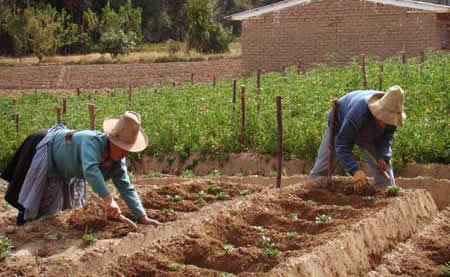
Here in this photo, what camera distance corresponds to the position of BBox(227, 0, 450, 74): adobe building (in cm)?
2425

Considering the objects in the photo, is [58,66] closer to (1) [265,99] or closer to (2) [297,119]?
(1) [265,99]

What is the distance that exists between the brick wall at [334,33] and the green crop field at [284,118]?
4739 millimetres

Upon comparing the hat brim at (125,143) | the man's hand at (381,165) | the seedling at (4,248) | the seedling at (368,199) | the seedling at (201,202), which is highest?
the hat brim at (125,143)

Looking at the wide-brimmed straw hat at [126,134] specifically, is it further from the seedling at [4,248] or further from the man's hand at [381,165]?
the man's hand at [381,165]

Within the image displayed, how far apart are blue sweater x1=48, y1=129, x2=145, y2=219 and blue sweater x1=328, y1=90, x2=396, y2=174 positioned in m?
2.28

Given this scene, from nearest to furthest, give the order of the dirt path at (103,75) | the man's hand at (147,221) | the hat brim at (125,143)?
the hat brim at (125,143) < the man's hand at (147,221) < the dirt path at (103,75)

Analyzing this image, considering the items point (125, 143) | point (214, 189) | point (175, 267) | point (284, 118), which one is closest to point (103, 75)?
point (284, 118)

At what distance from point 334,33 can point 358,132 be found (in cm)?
1819

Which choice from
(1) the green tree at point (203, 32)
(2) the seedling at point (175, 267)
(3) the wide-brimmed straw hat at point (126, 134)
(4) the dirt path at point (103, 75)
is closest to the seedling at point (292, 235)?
(2) the seedling at point (175, 267)

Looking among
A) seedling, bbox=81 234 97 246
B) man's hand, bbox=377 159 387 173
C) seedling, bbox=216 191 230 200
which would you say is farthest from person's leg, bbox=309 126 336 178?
seedling, bbox=81 234 97 246

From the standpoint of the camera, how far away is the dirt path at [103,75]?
3238cm

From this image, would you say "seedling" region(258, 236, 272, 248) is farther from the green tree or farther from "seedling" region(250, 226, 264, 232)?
the green tree

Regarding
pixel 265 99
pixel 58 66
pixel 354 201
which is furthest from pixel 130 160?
pixel 58 66

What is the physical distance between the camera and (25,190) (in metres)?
7.25
